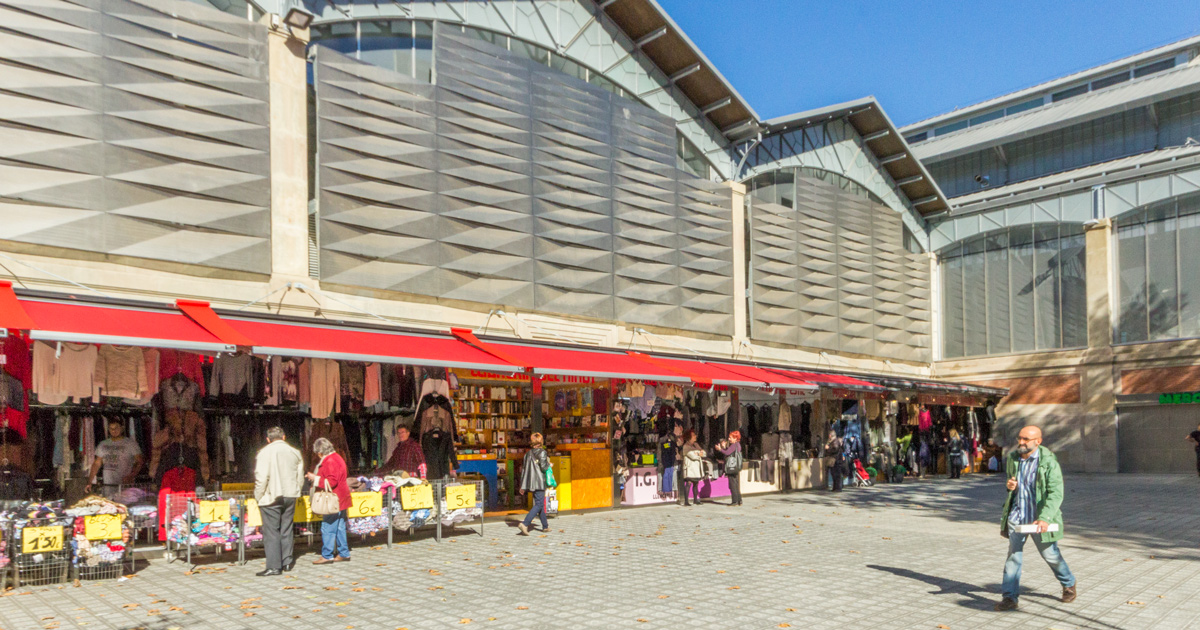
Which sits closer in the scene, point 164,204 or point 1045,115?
point 164,204

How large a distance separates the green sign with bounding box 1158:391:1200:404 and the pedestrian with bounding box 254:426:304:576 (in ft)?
83.6

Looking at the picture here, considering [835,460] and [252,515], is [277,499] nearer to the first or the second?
[252,515]

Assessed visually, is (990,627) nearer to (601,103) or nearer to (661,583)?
(661,583)

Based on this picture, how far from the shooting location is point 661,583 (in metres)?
8.52

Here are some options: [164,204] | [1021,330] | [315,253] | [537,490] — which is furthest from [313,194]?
[1021,330]

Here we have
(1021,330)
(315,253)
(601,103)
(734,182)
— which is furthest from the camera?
(1021,330)

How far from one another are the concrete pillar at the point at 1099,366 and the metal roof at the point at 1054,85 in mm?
15547

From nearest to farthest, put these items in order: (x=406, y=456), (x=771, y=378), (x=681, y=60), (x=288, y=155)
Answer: (x=406, y=456) → (x=288, y=155) → (x=771, y=378) → (x=681, y=60)

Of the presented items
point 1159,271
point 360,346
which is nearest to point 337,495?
point 360,346

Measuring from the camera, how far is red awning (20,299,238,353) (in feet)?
28.7

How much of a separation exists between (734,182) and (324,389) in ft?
44.2

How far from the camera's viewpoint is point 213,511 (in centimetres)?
977

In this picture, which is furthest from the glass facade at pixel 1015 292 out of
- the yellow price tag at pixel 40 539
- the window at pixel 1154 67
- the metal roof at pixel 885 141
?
the yellow price tag at pixel 40 539

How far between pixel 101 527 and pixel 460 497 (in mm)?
4365
